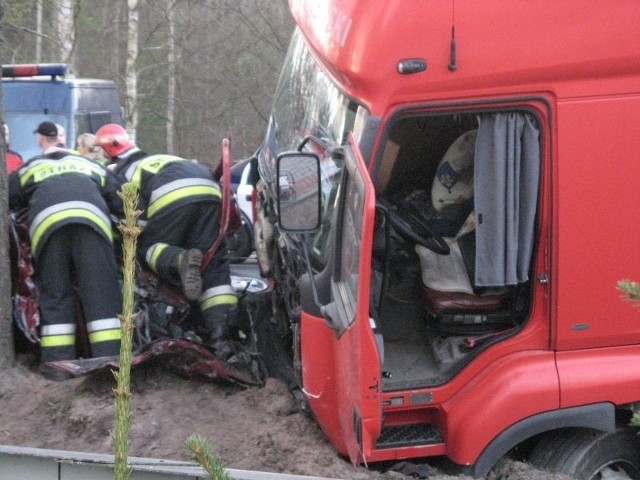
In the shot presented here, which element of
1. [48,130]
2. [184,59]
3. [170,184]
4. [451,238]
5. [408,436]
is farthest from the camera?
[184,59]

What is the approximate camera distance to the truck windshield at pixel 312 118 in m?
3.49

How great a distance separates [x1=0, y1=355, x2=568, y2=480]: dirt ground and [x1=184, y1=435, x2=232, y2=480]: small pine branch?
1798mm

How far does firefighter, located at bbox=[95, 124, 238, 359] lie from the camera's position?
4984 millimetres

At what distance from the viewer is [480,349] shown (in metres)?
3.43

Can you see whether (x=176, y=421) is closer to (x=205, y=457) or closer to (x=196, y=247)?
(x=196, y=247)

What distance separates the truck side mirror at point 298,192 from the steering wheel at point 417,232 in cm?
33

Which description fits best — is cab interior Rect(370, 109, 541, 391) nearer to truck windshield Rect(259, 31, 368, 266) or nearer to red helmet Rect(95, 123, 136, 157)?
truck windshield Rect(259, 31, 368, 266)

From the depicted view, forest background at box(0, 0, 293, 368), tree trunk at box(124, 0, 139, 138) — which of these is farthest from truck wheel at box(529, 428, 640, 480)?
forest background at box(0, 0, 293, 368)

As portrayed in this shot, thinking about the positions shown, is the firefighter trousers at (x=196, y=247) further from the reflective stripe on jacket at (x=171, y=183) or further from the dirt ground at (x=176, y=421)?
the dirt ground at (x=176, y=421)

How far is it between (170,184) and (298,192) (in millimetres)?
1926

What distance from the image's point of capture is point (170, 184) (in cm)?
512

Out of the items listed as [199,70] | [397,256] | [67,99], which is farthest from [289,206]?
[199,70]

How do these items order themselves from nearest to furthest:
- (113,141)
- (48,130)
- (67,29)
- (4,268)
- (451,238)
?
(451,238) → (4,268) → (113,141) → (48,130) → (67,29)

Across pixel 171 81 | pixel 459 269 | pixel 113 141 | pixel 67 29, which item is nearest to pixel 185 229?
pixel 113 141
